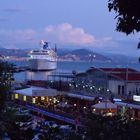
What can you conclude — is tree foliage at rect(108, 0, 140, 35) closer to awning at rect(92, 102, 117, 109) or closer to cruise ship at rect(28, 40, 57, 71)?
awning at rect(92, 102, 117, 109)

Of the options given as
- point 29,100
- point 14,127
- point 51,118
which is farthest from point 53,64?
point 14,127

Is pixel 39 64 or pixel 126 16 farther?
pixel 39 64

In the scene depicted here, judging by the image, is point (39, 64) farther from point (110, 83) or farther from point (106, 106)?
point (106, 106)

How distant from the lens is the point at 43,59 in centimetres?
16088

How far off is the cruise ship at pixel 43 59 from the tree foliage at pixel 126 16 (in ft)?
493

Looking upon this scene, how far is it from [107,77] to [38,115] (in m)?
7.04

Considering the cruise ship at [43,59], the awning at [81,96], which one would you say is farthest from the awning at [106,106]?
the cruise ship at [43,59]

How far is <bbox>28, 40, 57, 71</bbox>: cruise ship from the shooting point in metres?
160

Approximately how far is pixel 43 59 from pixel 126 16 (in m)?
153

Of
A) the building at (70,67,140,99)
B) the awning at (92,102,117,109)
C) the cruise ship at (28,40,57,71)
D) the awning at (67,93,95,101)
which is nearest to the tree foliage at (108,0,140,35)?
the awning at (92,102,117,109)

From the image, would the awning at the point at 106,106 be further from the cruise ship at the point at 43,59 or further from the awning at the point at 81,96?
the cruise ship at the point at 43,59

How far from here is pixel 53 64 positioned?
167 m

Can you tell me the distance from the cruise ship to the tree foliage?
150365 millimetres

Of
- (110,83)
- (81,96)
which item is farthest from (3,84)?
(81,96)
